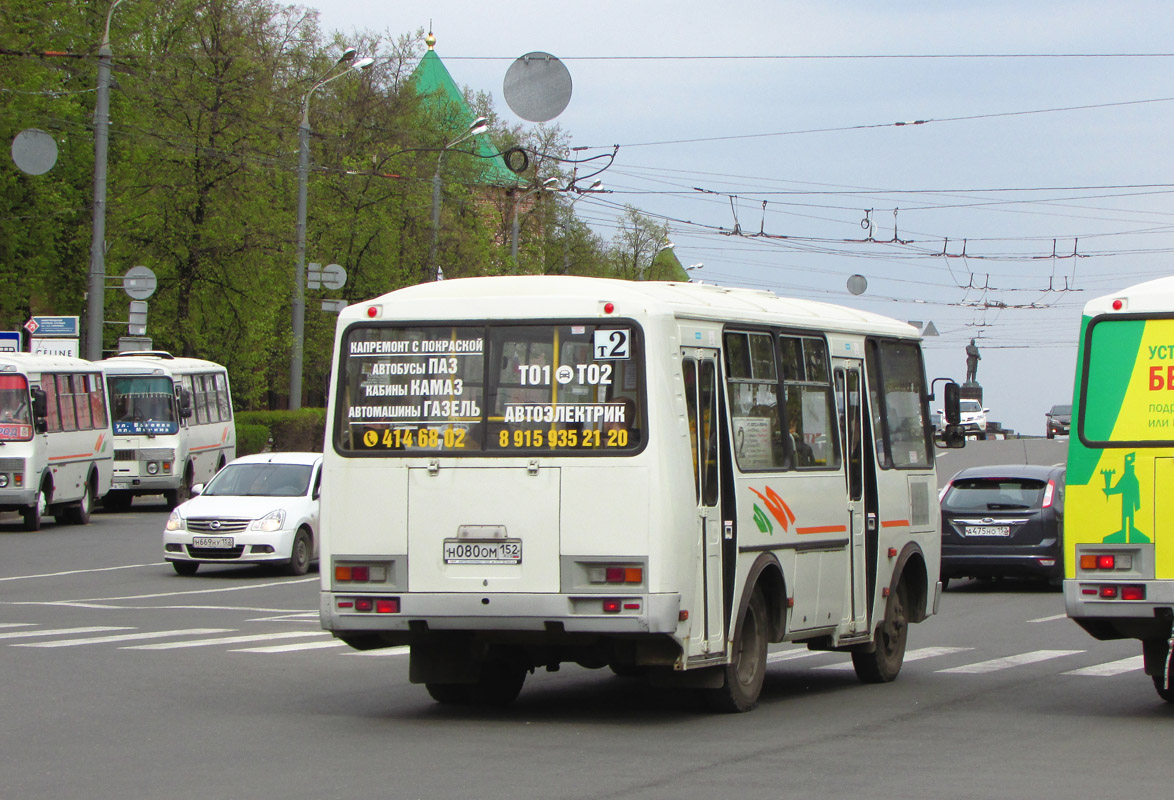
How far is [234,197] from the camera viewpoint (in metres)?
48.4

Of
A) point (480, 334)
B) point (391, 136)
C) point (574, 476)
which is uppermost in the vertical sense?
point (391, 136)

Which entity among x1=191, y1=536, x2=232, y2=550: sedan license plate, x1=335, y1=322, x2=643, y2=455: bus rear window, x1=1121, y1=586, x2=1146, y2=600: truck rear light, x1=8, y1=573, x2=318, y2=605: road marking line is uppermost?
x1=335, y1=322, x2=643, y2=455: bus rear window

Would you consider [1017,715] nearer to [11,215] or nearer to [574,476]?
[574,476]

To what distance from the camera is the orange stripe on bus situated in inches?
487

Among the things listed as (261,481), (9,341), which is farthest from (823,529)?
(9,341)

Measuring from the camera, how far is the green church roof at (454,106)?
70.2 m

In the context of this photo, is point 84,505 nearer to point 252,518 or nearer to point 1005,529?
point 252,518

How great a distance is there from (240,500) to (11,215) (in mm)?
23974

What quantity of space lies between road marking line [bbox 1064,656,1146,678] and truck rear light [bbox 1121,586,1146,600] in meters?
3.31

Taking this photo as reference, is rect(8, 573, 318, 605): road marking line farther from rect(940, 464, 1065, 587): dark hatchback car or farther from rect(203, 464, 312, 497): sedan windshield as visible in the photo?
rect(940, 464, 1065, 587): dark hatchback car

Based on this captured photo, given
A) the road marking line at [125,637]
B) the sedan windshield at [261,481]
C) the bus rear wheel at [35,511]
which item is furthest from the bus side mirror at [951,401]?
the bus rear wheel at [35,511]

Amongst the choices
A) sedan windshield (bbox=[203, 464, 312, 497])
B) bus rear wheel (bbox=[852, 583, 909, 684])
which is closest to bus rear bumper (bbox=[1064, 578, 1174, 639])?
bus rear wheel (bbox=[852, 583, 909, 684])

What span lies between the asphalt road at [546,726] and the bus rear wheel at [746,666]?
18cm

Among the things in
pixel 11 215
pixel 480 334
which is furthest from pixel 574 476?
pixel 11 215
